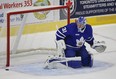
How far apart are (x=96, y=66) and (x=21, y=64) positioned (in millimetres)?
801

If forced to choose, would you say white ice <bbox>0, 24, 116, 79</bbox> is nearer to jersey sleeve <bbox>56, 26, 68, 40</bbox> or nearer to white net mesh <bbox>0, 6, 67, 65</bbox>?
white net mesh <bbox>0, 6, 67, 65</bbox>

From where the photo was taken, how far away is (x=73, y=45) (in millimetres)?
4367

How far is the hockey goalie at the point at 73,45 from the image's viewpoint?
428cm

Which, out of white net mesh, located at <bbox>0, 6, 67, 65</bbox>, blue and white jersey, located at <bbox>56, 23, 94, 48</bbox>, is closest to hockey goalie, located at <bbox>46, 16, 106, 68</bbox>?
blue and white jersey, located at <bbox>56, 23, 94, 48</bbox>

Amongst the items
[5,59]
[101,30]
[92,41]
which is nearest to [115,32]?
[101,30]

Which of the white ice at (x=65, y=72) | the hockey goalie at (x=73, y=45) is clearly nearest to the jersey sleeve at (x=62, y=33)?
the hockey goalie at (x=73, y=45)

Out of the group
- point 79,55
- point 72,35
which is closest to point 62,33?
point 72,35

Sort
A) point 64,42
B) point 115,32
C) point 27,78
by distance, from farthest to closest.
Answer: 1. point 115,32
2. point 64,42
3. point 27,78

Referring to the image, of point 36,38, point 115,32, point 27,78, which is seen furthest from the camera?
point 115,32

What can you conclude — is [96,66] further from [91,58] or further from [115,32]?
[115,32]

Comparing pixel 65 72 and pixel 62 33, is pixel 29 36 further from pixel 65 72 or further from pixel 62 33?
pixel 65 72

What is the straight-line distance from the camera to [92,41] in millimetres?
4438

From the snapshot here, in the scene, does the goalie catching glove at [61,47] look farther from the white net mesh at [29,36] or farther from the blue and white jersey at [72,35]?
the white net mesh at [29,36]

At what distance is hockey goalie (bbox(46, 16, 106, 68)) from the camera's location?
4.28 metres
